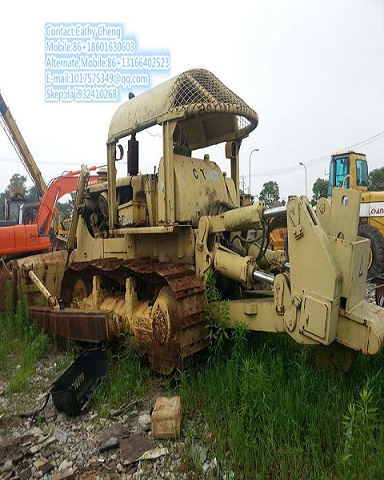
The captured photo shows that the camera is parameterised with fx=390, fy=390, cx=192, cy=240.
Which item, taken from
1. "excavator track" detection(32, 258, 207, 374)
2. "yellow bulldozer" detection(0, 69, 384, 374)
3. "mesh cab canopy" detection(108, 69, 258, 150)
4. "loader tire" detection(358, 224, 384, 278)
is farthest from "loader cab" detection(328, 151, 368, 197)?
"excavator track" detection(32, 258, 207, 374)

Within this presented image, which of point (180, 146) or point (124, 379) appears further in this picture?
point (180, 146)

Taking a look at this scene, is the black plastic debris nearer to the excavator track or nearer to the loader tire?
the excavator track

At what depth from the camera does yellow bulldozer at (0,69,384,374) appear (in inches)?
104

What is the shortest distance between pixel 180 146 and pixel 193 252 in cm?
145

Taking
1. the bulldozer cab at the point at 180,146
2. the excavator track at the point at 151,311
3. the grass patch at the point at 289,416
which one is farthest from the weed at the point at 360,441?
the bulldozer cab at the point at 180,146

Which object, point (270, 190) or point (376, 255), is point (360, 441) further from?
point (270, 190)

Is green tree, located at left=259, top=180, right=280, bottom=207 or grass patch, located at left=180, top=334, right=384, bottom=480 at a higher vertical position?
green tree, located at left=259, top=180, right=280, bottom=207

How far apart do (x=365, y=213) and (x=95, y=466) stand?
324 inches

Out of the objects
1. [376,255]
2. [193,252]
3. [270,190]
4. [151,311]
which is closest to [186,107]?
[193,252]

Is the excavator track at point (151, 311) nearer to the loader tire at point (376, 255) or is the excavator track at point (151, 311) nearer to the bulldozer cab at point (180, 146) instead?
the bulldozer cab at point (180, 146)

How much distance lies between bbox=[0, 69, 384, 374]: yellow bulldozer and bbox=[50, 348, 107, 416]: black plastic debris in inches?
15.2

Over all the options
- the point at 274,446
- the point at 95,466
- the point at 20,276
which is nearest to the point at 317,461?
the point at 274,446

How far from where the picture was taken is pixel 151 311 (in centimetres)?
380

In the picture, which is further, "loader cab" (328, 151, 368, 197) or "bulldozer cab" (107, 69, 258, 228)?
"loader cab" (328, 151, 368, 197)
